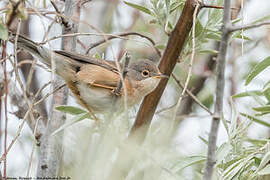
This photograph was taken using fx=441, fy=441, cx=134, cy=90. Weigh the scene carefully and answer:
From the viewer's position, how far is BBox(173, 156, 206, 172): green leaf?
8.37 feet

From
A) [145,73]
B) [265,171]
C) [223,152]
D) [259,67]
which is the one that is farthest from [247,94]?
[145,73]

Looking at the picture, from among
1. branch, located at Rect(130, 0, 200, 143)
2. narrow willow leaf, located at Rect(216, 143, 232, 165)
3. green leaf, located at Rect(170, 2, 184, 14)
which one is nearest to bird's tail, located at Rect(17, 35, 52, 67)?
branch, located at Rect(130, 0, 200, 143)

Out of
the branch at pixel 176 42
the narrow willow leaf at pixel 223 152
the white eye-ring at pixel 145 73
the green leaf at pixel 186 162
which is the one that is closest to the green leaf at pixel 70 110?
the branch at pixel 176 42

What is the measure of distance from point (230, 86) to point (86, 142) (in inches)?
134

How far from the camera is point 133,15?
241 inches

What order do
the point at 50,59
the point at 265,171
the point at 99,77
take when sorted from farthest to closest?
Result: the point at 99,77 < the point at 50,59 < the point at 265,171

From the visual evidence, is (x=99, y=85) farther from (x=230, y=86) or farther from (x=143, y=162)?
(x=230, y=86)

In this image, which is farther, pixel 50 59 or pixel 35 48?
pixel 50 59

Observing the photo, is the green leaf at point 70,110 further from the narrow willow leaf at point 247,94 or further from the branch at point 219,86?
the branch at point 219,86

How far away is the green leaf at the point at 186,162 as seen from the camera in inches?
100

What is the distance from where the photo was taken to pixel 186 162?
2.65 m

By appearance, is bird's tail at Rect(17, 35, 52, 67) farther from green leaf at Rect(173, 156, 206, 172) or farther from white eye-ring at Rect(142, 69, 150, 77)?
green leaf at Rect(173, 156, 206, 172)

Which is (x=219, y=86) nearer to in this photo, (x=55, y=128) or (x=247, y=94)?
(x=247, y=94)

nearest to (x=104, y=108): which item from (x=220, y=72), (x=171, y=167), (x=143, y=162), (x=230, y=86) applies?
(x=171, y=167)
